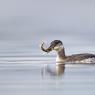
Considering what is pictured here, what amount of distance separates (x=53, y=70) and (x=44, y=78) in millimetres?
1984

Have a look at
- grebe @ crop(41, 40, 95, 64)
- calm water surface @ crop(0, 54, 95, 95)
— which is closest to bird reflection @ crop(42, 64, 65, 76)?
calm water surface @ crop(0, 54, 95, 95)

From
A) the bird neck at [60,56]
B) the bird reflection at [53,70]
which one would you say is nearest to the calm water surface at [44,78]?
the bird reflection at [53,70]

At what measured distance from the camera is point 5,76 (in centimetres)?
2177

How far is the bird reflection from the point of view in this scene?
73.5ft

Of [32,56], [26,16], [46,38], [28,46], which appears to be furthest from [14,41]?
[26,16]

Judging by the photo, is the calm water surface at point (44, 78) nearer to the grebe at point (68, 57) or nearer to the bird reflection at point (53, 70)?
the bird reflection at point (53, 70)

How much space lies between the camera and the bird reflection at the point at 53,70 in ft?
73.5

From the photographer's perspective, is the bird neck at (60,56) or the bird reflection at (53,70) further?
the bird neck at (60,56)

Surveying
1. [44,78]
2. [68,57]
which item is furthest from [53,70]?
[68,57]

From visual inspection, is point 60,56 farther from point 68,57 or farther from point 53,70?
point 53,70

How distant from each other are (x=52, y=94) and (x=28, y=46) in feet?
47.7

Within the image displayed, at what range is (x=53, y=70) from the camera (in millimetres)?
23406

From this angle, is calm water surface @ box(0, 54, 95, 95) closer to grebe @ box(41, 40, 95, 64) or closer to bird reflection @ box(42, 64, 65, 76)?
bird reflection @ box(42, 64, 65, 76)

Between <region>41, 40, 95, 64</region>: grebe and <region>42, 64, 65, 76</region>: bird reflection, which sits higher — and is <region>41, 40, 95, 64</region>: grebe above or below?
above
